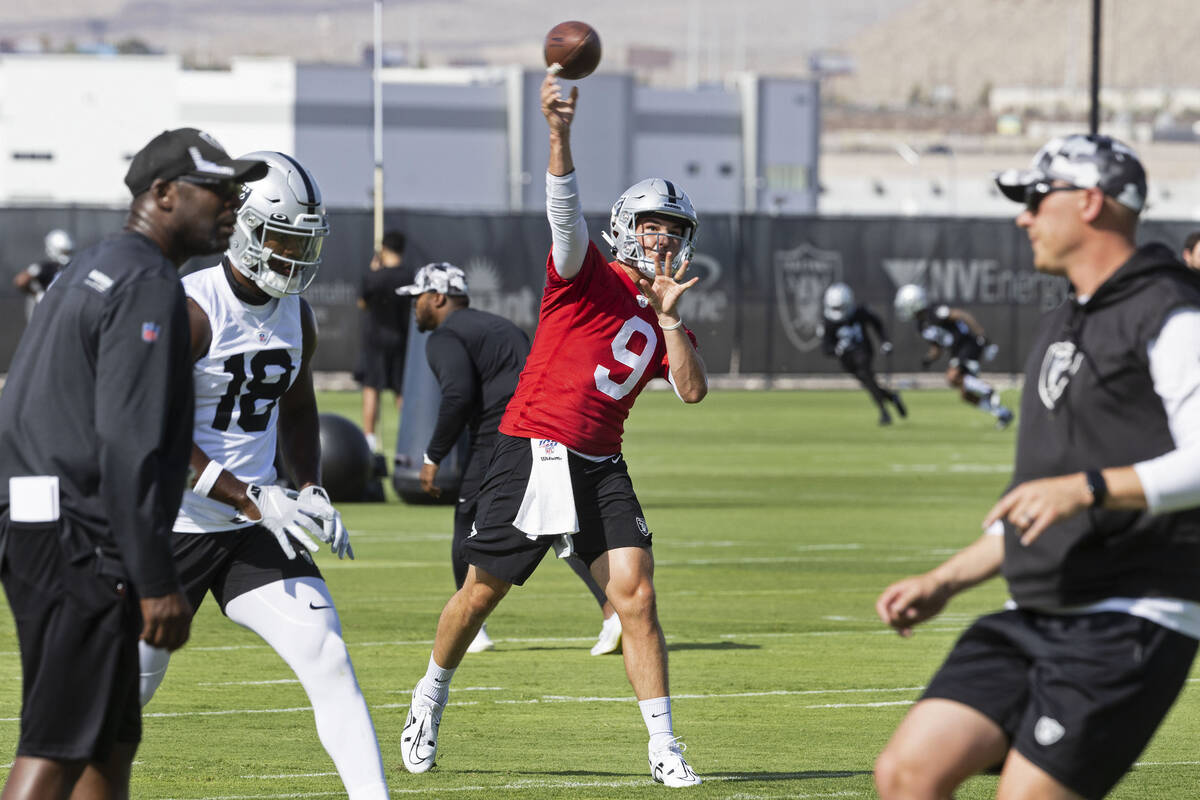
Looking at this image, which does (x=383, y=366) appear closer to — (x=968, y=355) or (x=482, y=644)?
(x=968, y=355)

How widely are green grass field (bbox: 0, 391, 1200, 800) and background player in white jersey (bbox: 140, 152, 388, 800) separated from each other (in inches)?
48.6

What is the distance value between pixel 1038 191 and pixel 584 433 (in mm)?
3258

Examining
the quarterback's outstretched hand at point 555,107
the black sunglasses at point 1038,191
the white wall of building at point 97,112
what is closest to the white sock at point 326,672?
the quarterback's outstretched hand at point 555,107

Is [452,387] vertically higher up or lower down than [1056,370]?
lower down

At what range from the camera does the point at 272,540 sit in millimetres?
6707

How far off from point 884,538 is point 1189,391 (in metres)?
11.7

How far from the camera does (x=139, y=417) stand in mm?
5094

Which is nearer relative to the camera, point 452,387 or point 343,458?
point 452,387

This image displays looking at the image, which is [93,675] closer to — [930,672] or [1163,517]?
[1163,517]

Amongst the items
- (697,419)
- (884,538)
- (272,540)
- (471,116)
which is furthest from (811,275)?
(471,116)

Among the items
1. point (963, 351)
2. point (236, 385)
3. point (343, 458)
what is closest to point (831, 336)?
point (963, 351)

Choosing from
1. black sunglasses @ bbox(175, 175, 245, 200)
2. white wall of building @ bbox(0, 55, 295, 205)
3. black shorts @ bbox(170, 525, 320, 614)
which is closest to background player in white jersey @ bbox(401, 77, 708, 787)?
black shorts @ bbox(170, 525, 320, 614)

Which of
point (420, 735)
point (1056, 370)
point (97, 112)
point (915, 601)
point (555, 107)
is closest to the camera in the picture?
point (1056, 370)

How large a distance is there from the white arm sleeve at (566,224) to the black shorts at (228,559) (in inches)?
68.6
